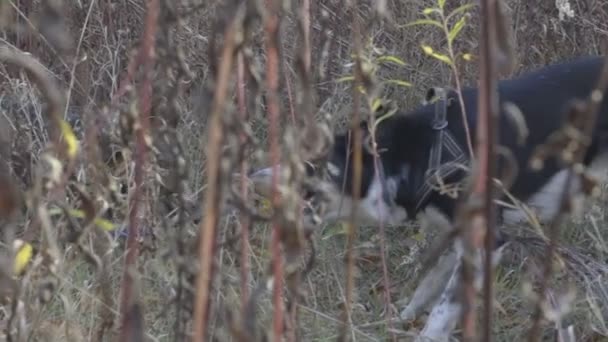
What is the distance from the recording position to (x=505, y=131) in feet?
12.6

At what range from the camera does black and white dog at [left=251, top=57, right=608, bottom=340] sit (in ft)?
12.4

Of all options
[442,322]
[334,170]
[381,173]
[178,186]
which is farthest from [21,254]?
[381,173]

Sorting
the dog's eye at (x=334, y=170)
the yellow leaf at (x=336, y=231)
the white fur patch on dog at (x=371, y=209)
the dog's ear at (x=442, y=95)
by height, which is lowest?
the yellow leaf at (x=336, y=231)

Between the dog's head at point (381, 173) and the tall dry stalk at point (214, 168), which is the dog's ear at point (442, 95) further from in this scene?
the tall dry stalk at point (214, 168)

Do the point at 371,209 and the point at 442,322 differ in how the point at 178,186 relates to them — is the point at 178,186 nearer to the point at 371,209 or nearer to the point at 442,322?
the point at 442,322

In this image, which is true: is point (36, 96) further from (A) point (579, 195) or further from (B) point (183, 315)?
(A) point (579, 195)

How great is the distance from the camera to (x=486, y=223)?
1.01 m

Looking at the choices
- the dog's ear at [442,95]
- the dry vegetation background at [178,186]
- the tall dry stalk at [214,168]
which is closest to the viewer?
the tall dry stalk at [214,168]

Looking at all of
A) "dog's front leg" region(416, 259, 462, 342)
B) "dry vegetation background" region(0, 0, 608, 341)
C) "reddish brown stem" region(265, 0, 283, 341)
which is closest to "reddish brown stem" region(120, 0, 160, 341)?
"dry vegetation background" region(0, 0, 608, 341)

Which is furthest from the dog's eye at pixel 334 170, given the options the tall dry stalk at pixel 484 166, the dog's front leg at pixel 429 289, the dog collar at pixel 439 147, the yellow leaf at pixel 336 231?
the tall dry stalk at pixel 484 166

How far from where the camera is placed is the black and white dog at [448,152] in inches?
149

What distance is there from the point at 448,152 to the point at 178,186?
2.70 m

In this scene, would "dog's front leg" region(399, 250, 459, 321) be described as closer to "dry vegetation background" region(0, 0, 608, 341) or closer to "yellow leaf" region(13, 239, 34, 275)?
"dry vegetation background" region(0, 0, 608, 341)

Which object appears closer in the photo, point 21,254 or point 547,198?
point 21,254
